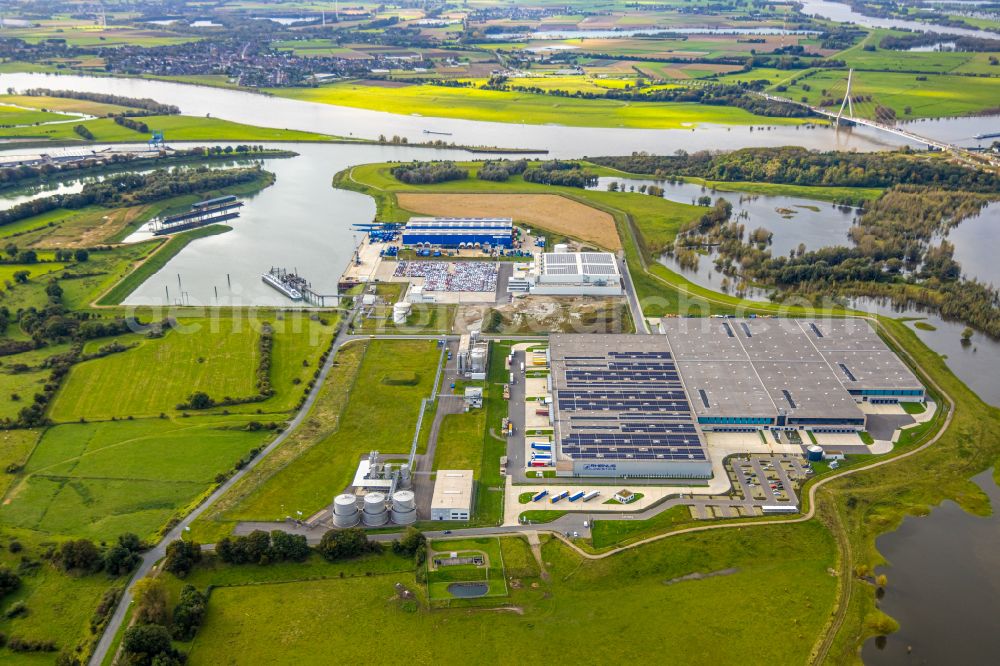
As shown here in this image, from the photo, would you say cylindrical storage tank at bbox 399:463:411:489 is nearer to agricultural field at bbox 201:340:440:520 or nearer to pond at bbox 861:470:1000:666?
agricultural field at bbox 201:340:440:520

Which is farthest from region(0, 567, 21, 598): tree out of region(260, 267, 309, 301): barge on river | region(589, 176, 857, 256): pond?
region(589, 176, 857, 256): pond

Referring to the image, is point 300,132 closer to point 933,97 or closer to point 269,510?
point 269,510

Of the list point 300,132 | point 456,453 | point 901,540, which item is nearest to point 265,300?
point 456,453

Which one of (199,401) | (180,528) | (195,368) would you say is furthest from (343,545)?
(195,368)

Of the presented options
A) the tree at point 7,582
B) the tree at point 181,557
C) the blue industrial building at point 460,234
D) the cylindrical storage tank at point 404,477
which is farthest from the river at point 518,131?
the tree at point 7,582

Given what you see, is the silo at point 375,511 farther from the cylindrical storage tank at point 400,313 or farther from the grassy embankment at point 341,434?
the cylindrical storage tank at point 400,313

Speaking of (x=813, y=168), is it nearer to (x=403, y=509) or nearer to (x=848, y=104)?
(x=848, y=104)
